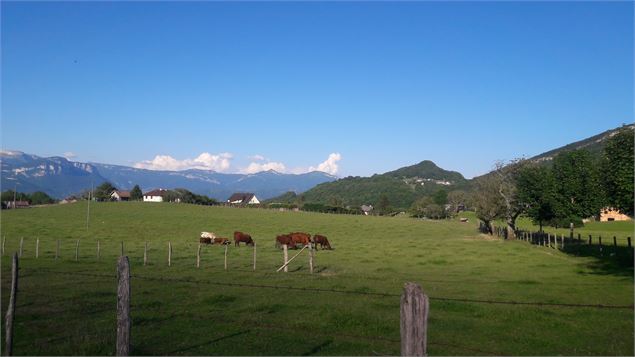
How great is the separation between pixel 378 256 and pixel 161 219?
5746 cm

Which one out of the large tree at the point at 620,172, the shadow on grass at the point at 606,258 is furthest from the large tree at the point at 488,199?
the large tree at the point at 620,172

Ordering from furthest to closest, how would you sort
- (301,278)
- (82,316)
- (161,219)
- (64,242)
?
(161,219) → (64,242) → (301,278) → (82,316)

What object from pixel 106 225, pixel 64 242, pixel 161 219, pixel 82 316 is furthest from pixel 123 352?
pixel 161 219

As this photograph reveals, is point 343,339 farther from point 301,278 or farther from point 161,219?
point 161,219

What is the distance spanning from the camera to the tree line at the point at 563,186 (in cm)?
3222

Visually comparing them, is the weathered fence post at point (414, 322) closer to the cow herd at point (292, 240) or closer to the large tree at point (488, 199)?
the cow herd at point (292, 240)

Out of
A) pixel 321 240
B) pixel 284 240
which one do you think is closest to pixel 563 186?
pixel 321 240

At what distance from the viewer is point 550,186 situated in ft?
187

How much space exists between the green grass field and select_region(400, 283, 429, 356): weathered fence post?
6489 mm

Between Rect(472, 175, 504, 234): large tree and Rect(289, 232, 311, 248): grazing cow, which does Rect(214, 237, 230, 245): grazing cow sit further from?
Rect(472, 175, 504, 234): large tree

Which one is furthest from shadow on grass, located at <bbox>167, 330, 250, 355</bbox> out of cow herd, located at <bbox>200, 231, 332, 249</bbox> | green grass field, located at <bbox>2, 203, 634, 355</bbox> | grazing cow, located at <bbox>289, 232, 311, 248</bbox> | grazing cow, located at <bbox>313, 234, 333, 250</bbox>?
grazing cow, located at <bbox>289, 232, 311, 248</bbox>

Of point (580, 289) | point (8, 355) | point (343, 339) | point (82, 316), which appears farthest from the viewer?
point (580, 289)

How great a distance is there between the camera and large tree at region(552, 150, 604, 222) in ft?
156

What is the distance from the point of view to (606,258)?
3894cm
